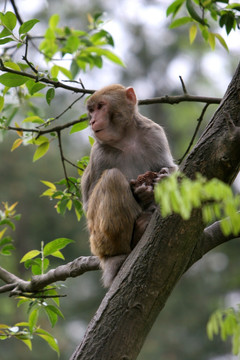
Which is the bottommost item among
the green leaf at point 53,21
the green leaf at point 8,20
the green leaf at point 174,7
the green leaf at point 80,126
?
the green leaf at point 80,126

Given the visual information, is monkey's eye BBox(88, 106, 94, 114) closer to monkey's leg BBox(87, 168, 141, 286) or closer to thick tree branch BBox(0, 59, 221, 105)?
thick tree branch BBox(0, 59, 221, 105)

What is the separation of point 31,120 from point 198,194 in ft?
11.4

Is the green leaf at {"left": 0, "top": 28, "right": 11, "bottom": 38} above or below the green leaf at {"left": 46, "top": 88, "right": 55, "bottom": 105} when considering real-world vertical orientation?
above

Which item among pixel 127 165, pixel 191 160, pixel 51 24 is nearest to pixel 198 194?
pixel 191 160

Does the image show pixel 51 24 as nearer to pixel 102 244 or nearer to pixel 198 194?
pixel 102 244

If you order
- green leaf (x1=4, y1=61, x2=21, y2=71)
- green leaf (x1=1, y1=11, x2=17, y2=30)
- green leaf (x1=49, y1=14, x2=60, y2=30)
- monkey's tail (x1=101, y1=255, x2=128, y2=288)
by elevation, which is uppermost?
green leaf (x1=49, y1=14, x2=60, y2=30)

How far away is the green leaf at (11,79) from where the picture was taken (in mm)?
4023

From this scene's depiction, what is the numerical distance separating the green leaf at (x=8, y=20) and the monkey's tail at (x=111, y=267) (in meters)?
1.98

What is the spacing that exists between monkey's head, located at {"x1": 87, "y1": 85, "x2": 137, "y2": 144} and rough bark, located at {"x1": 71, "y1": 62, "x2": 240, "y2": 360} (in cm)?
174

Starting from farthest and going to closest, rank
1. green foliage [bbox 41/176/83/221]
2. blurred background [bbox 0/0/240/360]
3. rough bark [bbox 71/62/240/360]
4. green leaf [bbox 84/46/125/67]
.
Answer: blurred background [bbox 0/0/240/360], green leaf [bbox 84/46/125/67], green foliage [bbox 41/176/83/221], rough bark [bbox 71/62/240/360]

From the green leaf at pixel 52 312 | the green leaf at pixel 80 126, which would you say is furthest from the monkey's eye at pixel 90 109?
the green leaf at pixel 52 312

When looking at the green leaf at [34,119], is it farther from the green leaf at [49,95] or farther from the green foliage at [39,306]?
the green foliage at [39,306]

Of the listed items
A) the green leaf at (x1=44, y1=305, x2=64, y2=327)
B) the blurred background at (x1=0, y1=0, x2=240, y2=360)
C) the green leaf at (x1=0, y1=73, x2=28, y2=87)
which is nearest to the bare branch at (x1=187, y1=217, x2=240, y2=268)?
the green leaf at (x1=44, y1=305, x2=64, y2=327)

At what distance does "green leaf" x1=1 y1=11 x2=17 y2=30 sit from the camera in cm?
391
